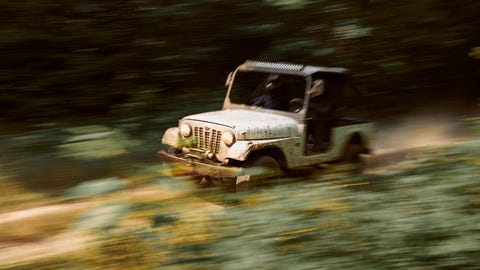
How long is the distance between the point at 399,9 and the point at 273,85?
3626 millimetres

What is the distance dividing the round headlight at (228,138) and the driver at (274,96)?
1.08 meters

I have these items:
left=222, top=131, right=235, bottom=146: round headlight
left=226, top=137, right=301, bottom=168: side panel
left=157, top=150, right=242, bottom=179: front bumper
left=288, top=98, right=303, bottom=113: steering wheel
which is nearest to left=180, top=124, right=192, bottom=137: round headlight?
left=157, top=150, right=242, bottom=179: front bumper

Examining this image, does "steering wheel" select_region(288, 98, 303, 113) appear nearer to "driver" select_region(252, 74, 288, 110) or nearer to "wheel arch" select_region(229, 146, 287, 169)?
"driver" select_region(252, 74, 288, 110)

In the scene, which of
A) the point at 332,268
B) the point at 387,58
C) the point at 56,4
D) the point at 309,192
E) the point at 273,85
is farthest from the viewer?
the point at 387,58

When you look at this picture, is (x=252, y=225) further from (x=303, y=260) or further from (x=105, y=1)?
(x=105, y=1)

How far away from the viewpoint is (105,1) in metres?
8.73

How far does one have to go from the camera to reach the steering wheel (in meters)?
6.89

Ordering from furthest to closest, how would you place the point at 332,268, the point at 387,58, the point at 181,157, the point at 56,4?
the point at 387,58
the point at 56,4
the point at 181,157
the point at 332,268

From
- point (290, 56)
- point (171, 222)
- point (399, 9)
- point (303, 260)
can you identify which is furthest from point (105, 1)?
point (303, 260)

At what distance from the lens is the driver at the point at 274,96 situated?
7087 millimetres

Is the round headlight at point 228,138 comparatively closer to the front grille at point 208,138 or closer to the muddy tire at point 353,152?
the front grille at point 208,138

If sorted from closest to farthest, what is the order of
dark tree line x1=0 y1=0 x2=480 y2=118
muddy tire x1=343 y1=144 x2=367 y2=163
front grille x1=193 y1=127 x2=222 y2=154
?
front grille x1=193 y1=127 x2=222 y2=154, muddy tire x1=343 y1=144 x2=367 y2=163, dark tree line x1=0 y1=0 x2=480 y2=118

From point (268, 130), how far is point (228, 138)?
51 centimetres

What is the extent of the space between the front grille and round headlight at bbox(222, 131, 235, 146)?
13 centimetres
